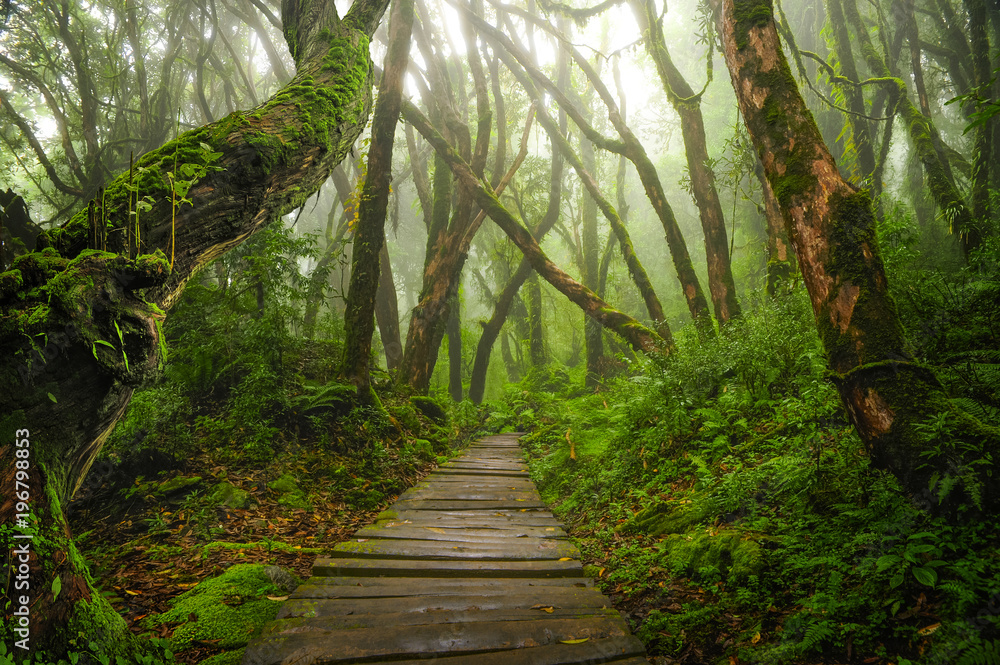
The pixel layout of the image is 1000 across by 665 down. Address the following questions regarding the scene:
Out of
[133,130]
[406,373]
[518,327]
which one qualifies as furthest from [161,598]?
[518,327]

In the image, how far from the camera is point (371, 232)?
→ 7.62m

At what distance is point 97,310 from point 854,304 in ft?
14.7

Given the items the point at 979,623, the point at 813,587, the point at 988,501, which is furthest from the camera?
the point at 813,587

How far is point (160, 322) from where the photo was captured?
2670mm

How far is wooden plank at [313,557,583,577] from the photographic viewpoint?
346 centimetres

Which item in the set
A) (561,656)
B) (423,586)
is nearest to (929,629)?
(561,656)

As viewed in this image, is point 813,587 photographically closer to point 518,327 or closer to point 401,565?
point 401,565

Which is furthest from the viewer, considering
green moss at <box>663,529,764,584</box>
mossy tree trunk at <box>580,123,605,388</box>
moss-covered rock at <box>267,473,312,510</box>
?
mossy tree trunk at <box>580,123,605,388</box>

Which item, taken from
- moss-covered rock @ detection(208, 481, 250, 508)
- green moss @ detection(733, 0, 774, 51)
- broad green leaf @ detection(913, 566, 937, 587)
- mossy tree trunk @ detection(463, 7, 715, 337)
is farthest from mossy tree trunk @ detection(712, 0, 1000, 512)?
moss-covered rock @ detection(208, 481, 250, 508)

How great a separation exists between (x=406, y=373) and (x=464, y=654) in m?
8.39

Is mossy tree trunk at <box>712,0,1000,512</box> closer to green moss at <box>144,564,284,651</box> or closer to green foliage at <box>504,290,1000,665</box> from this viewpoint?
green foliage at <box>504,290,1000,665</box>

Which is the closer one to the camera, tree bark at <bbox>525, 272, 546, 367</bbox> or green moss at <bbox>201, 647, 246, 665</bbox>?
green moss at <bbox>201, 647, 246, 665</bbox>

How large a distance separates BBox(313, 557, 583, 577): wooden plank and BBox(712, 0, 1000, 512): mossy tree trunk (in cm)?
232

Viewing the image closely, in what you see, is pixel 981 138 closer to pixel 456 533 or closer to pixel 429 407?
pixel 456 533
